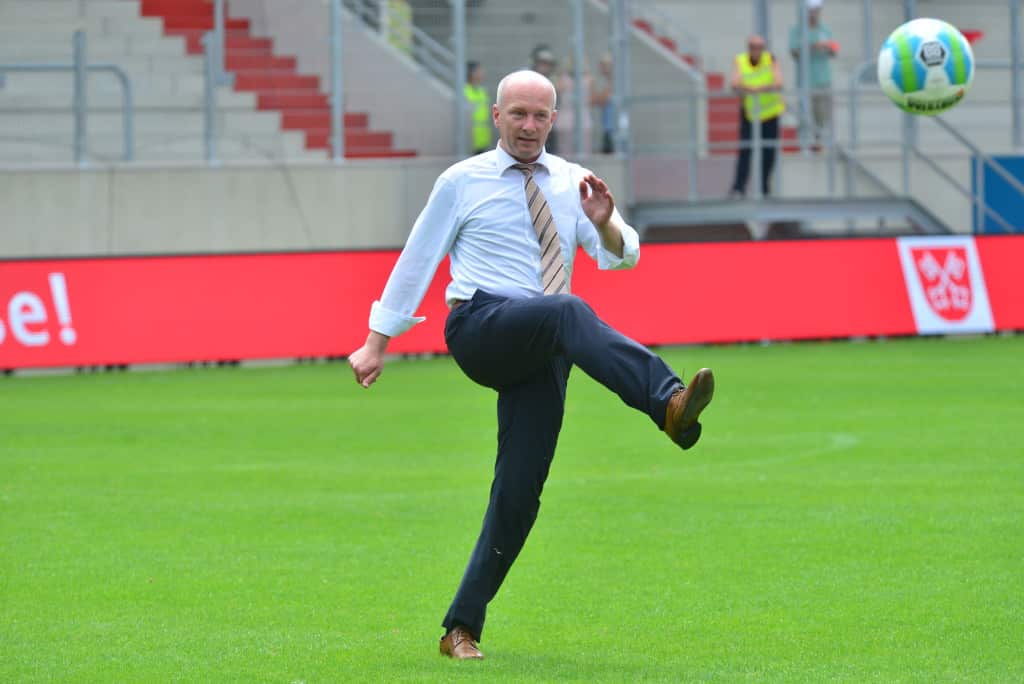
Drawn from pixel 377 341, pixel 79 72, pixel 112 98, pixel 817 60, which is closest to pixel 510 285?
pixel 377 341

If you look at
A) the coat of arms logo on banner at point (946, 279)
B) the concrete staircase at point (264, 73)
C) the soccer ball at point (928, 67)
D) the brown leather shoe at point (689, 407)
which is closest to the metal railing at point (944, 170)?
the coat of arms logo on banner at point (946, 279)

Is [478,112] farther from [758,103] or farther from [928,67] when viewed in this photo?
[928,67]

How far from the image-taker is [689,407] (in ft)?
19.3

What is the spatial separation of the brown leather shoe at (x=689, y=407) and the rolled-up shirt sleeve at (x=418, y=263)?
112cm

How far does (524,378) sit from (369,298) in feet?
50.2

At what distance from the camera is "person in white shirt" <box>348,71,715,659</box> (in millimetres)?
6504

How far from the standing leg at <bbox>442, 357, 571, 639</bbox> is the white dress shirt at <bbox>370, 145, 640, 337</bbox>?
0.35 m

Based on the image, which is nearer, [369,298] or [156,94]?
[369,298]

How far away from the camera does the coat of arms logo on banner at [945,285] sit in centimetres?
2397

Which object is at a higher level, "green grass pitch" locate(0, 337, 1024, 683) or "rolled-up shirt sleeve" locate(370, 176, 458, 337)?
"rolled-up shirt sleeve" locate(370, 176, 458, 337)

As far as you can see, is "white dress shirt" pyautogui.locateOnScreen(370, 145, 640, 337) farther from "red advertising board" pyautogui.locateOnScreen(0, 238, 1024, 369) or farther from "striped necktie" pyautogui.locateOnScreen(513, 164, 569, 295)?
"red advertising board" pyautogui.locateOnScreen(0, 238, 1024, 369)

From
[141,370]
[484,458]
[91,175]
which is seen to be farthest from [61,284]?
[484,458]

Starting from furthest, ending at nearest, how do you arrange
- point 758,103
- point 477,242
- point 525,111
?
point 758,103 < point 477,242 < point 525,111

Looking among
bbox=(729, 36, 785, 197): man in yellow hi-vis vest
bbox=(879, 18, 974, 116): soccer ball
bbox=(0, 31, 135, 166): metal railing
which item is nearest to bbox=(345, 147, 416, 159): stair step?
bbox=(0, 31, 135, 166): metal railing
